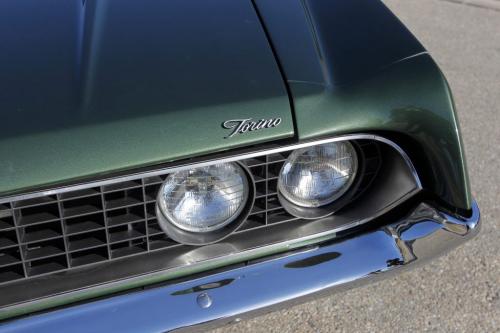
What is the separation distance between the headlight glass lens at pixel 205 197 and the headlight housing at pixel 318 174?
13 centimetres

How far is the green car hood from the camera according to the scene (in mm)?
1371

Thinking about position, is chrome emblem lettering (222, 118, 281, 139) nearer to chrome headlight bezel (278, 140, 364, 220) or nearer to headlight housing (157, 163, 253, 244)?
headlight housing (157, 163, 253, 244)

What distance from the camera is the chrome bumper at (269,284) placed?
1.54 meters

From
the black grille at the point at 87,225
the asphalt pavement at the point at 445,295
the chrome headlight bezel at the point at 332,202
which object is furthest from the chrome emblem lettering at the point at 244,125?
the asphalt pavement at the point at 445,295

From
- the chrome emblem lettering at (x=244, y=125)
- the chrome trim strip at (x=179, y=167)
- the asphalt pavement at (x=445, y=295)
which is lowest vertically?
the asphalt pavement at (x=445, y=295)

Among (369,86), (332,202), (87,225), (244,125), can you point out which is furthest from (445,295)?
(87,225)

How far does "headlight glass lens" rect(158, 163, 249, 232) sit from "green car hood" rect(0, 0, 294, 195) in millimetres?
146

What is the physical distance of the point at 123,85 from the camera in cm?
150

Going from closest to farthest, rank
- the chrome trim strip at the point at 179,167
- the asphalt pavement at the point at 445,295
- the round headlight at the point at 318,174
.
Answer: the chrome trim strip at the point at 179,167, the round headlight at the point at 318,174, the asphalt pavement at the point at 445,295

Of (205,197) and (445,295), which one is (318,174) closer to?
(205,197)

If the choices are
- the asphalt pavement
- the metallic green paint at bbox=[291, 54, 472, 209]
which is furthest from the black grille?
the asphalt pavement

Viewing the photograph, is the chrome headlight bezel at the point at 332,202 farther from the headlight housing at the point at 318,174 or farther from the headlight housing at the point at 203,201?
the headlight housing at the point at 203,201

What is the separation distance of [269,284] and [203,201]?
0.29 metres

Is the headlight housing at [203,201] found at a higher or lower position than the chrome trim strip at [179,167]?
lower
